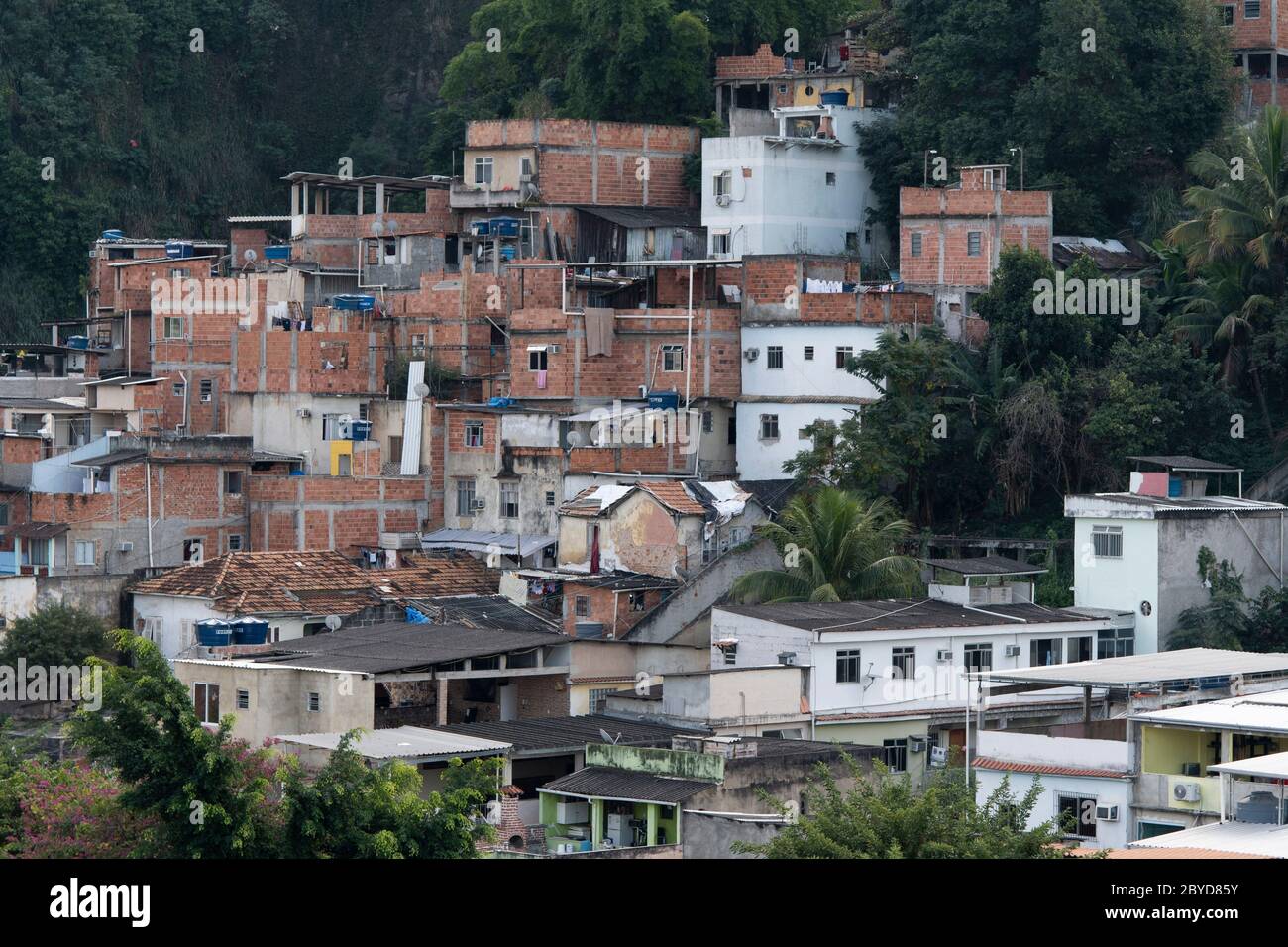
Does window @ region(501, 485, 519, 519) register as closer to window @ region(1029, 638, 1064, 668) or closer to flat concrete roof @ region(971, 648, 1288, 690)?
window @ region(1029, 638, 1064, 668)

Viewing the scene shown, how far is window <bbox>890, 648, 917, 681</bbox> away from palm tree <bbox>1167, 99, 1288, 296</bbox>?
37.7 ft

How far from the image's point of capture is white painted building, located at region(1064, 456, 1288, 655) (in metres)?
35.0

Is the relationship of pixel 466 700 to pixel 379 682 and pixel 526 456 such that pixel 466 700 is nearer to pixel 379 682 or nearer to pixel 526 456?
pixel 379 682

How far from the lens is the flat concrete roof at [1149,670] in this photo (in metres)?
27.2

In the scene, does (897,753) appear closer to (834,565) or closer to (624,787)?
(834,565)

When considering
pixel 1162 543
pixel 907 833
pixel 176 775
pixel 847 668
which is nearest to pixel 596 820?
pixel 847 668

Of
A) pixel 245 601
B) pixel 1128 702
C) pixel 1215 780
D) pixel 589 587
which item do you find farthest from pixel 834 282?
pixel 1215 780

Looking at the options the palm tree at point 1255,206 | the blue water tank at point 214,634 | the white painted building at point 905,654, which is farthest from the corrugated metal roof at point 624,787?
the palm tree at point 1255,206

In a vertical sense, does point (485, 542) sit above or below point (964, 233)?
below

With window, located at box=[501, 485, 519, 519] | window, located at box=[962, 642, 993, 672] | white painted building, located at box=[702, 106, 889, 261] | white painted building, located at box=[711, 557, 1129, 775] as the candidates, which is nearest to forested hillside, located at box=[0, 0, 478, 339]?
white painted building, located at box=[702, 106, 889, 261]

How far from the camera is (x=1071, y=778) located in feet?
83.8

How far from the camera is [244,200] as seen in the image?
6462 centimetres

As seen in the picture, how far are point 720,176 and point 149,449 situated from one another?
12.6m

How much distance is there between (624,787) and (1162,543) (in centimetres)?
1113
